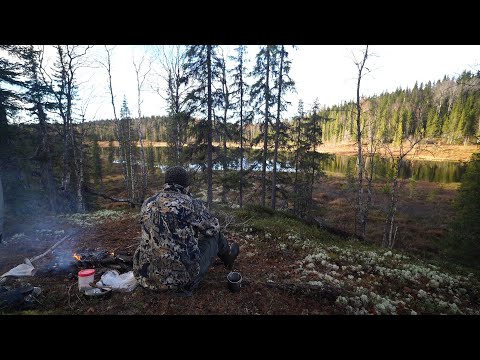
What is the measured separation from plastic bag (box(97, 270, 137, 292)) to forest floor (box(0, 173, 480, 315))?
0.15m

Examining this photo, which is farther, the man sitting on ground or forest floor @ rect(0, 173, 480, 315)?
forest floor @ rect(0, 173, 480, 315)

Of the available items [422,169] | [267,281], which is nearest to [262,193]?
[267,281]

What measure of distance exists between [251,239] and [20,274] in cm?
604

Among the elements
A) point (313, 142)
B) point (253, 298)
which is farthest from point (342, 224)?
point (253, 298)

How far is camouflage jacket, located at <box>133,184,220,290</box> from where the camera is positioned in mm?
3529

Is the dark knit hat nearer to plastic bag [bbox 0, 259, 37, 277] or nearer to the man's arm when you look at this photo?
the man's arm

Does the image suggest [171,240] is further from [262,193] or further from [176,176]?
[262,193]

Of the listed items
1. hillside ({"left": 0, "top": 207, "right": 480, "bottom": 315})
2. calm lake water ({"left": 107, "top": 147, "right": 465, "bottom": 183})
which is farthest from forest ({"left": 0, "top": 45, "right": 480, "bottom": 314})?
calm lake water ({"left": 107, "top": 147, "right": 465, "bottom": 183})

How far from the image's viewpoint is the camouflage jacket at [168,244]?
11.6 ft

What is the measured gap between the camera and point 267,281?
451 centimetres

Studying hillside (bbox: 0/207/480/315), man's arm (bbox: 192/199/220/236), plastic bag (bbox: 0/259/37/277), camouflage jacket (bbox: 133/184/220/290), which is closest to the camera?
camouflage jacket (bbox: 133/184/220/290)

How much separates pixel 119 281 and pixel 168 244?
157 cm

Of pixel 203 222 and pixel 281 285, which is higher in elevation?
pixel 203 222
